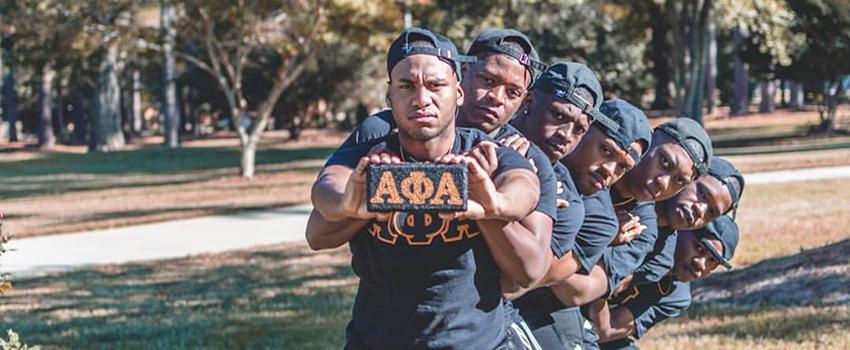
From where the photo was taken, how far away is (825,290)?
852 centimetres

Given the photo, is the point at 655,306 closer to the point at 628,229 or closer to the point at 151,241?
the point at 628,229

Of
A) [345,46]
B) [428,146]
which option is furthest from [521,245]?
[345,46]

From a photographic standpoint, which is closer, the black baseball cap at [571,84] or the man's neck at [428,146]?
the man's neck at [428,146]

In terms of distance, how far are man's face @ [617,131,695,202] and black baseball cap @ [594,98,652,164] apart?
0.53ft

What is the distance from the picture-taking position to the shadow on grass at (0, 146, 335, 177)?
Answer: 34344mm

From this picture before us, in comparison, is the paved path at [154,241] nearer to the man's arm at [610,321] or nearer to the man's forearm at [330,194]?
the man's arm at [610,321]

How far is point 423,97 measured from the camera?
111 inches

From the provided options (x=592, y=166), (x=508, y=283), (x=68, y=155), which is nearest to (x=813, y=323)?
(x=592, y=166)

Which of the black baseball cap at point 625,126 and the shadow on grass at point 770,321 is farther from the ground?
the black baseball cap at point 625,126

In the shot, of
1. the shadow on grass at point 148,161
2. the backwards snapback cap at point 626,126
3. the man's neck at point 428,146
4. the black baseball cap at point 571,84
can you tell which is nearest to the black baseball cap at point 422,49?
the man's neck at point 428,146

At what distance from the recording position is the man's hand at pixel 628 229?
12.9 ft

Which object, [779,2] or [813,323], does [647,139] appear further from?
[779,2]

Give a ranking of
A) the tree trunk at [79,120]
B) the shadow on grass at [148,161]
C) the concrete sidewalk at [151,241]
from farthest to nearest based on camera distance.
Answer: the tree trunk at [79,120], the shadow on grass at [148,161], the concrete sidewalk at [151,241]

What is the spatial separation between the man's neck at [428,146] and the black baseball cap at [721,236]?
2.29 meters
